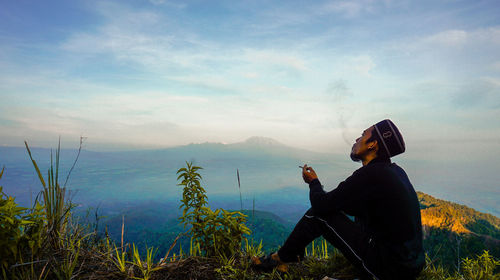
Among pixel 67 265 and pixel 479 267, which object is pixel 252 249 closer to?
pixel 67 265

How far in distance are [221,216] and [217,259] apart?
0.63 m

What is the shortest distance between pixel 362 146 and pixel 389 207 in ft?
2.74

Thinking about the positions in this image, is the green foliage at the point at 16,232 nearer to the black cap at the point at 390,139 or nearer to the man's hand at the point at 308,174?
the man's hand at the point at 308,174

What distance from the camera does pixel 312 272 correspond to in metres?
4.02

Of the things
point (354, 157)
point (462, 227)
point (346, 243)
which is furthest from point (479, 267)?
point (462, 227)

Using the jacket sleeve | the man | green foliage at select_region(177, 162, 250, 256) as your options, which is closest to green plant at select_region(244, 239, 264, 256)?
green foliage at select_region(177, 162, 250, 256)

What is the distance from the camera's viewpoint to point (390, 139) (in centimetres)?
314

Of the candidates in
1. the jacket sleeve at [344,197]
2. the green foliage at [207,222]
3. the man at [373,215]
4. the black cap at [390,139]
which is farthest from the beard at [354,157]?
the green foliage at [207,222]

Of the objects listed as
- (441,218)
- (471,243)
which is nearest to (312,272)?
(441,218)

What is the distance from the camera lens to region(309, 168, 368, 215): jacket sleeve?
2918 mm

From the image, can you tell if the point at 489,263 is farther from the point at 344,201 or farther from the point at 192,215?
the point at 192,215

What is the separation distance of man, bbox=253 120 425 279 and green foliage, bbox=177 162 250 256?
0.78 metres

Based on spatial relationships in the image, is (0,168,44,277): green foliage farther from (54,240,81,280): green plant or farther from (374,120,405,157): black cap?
(374,120,405,157): black cap

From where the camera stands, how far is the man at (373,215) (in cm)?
279
